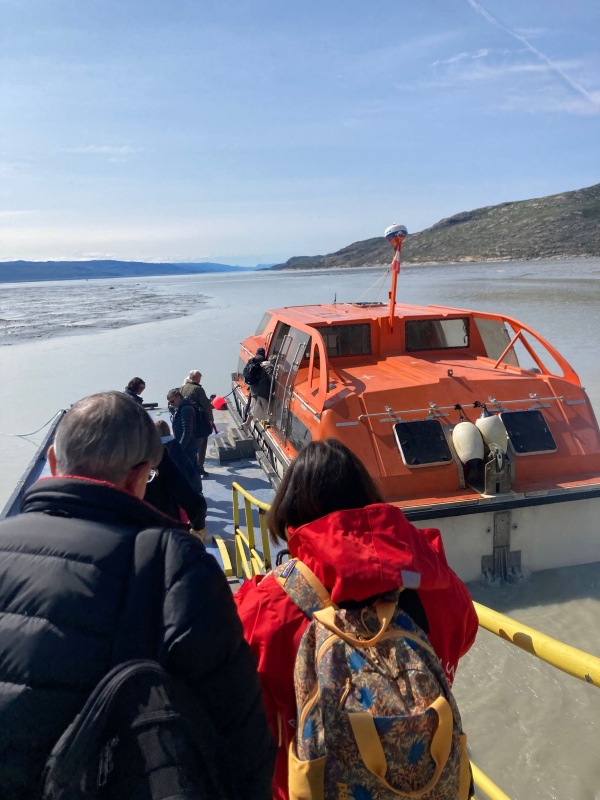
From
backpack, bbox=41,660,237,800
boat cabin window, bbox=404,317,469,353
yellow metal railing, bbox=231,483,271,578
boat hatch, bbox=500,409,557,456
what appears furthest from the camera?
boat cabin window, bbox=404,317,469,353

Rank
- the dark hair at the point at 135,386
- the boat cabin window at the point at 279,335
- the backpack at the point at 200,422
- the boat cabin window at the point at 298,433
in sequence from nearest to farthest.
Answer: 1. the boat cabin window at the point at 298,433
2. the dark hair at the point at 135,386
3. the backpack at the point at 200,422
4. the boat cabin window at the point at 279,335

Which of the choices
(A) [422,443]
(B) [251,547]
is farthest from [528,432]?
(B) [251,547]

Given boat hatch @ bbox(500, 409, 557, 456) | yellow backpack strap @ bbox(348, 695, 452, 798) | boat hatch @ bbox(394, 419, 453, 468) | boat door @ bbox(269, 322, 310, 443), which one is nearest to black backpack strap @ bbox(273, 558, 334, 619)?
yellow backpack strap @ bbox(348, 695, 452, 798)

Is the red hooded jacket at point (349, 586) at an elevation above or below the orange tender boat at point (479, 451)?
above

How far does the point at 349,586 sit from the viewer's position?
1.44 metres

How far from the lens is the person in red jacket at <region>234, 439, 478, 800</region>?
1.45 metres

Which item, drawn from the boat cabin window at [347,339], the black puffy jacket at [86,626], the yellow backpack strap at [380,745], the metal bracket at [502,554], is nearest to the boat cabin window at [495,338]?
the boat cabin window at [347,339]

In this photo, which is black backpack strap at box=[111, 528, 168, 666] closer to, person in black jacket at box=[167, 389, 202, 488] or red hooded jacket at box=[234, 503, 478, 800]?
red hooded jacket at box=[234, 503, 478, 800]

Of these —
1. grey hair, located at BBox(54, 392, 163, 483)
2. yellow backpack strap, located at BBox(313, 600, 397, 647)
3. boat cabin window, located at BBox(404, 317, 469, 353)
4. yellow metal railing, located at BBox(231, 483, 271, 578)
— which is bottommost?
yellow metal railing, located at BBox(231, 483, 271, 578)

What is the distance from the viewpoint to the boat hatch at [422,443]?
5.34m

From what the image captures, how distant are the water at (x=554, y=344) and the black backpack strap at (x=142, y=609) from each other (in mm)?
3242

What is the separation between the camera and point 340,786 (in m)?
1.40

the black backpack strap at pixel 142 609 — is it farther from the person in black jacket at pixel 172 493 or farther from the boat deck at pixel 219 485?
the boat deck at pixel 219 485

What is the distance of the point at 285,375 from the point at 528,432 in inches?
116
